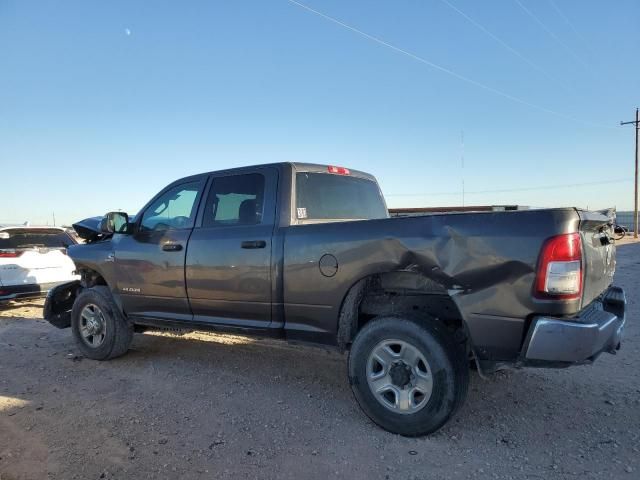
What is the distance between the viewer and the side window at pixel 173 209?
4.76 meters

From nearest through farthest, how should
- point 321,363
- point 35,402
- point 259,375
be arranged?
point 35,402 → point 259,375 → point 321,363

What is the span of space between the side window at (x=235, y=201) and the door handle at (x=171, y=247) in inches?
13.7

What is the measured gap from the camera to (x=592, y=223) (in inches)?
122

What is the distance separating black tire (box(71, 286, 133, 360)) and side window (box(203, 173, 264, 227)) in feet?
5.46

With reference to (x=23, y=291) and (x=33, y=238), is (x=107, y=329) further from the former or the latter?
(x=33, y=238)

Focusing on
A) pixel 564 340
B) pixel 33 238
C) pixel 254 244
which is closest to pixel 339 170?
pixel 254 244

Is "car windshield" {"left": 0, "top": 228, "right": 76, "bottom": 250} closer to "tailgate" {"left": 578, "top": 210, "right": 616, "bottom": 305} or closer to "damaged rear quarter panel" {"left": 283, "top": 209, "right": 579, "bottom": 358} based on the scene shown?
"damaged rear quarter panel" {"left": 283, "top": 209, "right": 579, "bottom": 358}

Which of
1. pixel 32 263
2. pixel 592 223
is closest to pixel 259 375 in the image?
pixel 592 223

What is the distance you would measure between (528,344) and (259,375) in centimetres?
275

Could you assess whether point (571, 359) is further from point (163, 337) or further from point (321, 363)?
point (163, 337)

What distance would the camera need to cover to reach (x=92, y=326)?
5.38 meters

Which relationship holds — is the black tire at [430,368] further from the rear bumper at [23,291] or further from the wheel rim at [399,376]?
the rear bumper at [23,291]

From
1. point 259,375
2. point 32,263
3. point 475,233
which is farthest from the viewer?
point 32,263

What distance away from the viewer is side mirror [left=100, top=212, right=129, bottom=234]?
16.3 feet
